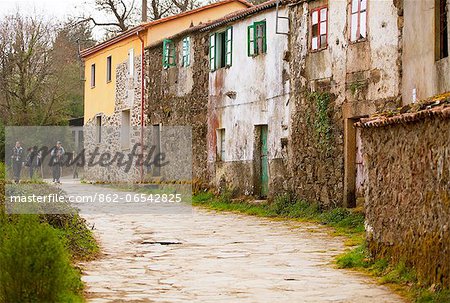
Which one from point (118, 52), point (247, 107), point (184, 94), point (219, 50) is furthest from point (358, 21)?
point (118, 52)

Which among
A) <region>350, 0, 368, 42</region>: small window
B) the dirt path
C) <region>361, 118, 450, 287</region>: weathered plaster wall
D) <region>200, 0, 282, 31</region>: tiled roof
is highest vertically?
<region>200, 0, 282, 31</region>: tiled roof

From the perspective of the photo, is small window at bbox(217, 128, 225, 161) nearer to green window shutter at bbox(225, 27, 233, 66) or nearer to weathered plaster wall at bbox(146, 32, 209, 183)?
weathered plaster wall at bbox(146, 32, 209, 183)

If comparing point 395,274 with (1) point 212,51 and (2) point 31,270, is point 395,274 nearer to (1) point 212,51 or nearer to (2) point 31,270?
(2) point 31,270

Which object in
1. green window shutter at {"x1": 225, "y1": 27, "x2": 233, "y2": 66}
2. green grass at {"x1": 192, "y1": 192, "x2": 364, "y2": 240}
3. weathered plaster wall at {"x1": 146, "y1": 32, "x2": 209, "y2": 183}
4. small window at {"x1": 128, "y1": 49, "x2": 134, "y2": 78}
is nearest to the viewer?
green grass at {"x1": 192, "y1": 192, "x2": 364, "y2": 240}

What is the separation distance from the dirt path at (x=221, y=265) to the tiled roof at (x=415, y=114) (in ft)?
5.80

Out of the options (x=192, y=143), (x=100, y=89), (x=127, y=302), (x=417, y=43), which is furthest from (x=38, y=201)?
(x=100, y=89)

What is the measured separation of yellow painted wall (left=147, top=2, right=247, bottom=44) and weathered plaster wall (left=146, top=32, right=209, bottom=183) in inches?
22.2

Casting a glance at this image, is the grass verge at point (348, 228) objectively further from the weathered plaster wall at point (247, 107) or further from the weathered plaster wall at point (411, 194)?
the weathered plaster wall at point (247, 107)

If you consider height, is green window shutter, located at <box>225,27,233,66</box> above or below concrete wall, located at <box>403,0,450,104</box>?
above

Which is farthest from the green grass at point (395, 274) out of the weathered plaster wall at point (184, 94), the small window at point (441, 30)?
the weathered plaster wall at point (184, 94)

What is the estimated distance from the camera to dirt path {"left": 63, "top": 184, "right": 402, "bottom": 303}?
7895 millimetres

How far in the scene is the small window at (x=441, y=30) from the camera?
12422mm

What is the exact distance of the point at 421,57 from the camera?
44.0ft

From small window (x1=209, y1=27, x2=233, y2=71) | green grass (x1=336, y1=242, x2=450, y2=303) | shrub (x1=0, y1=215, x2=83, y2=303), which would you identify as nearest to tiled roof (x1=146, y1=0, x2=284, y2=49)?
small window (x1=209, y1=27, x2=233, y2=71)
